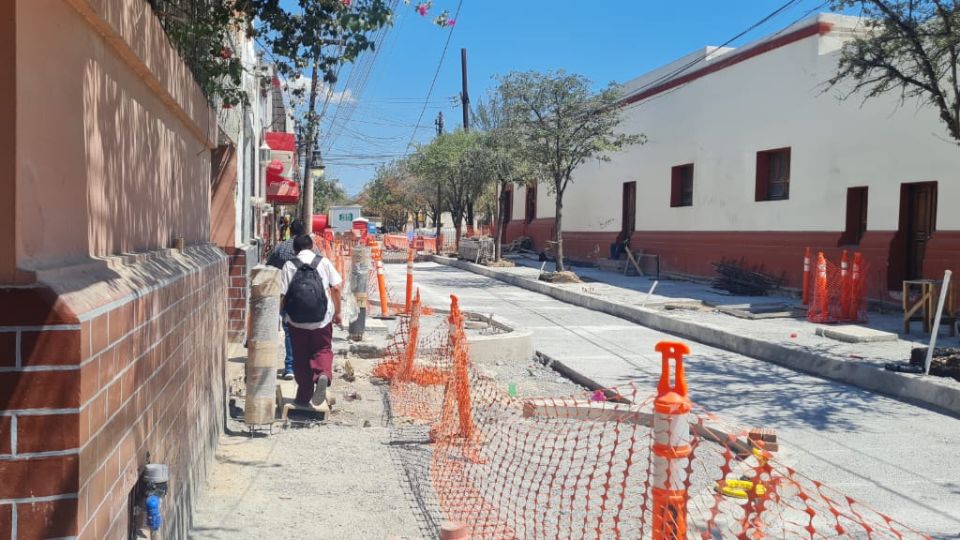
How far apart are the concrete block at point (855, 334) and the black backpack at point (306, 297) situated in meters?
8.23

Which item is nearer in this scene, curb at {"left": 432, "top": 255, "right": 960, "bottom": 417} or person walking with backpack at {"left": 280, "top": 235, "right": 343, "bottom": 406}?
person walking with backpack at {"left": 280, "top": 235, "right": 343, "bottom": 406}

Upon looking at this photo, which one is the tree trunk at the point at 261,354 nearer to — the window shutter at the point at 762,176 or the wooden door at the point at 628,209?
the window shutter at the point at 762,176

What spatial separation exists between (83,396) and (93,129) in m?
1.03

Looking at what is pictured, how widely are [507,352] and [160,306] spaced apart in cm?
771

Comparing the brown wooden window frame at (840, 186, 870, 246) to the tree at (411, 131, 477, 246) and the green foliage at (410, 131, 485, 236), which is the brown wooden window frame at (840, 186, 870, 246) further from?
the tree at (411, 131, 477, 246)

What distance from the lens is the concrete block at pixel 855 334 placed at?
1187cm

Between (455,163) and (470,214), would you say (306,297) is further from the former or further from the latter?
(470,214)

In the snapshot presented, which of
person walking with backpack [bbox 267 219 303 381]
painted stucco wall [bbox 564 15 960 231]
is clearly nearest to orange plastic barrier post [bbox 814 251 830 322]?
painted stucco wall [bbox 564 15 960 231]

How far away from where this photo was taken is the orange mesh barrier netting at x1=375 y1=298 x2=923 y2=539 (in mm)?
3238

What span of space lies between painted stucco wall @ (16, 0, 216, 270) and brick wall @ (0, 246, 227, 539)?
140 mm

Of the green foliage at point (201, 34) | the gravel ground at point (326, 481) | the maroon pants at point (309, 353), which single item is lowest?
the gravel ground at point (326, 481)

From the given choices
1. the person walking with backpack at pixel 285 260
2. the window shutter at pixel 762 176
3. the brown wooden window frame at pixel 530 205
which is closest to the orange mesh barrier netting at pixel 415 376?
the person walking with backpack at pixel 285 260

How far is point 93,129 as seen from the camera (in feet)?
9.11

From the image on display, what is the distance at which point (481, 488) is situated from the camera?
559 cm
